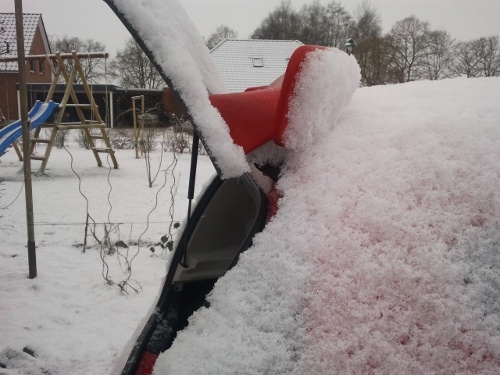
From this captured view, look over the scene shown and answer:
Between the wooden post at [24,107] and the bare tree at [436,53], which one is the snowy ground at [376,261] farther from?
the bare tree at [436,53]

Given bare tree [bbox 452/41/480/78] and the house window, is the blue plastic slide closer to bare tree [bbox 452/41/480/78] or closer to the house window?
bare tree [bbox 452/41/480/78]

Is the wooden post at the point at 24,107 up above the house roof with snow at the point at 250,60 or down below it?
below

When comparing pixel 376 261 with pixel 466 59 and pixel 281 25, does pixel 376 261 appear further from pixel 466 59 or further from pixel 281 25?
pixel 281 25

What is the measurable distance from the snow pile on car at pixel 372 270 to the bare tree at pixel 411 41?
22.9 meters

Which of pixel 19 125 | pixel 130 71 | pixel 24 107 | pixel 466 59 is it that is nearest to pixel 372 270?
pixel 24 107

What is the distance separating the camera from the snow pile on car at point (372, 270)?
841 millimetres

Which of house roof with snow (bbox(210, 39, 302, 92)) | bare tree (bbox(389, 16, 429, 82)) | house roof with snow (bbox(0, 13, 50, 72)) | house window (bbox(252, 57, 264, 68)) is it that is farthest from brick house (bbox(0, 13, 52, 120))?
bare tree (bbox(389, 16, 429, 82))

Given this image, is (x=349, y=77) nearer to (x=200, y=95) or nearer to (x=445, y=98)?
(x=445, y=98)

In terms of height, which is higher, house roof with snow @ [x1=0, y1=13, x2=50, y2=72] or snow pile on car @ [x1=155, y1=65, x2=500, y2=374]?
house roof with snow @ [x1=0, y1=13, x2=50, y2=72]

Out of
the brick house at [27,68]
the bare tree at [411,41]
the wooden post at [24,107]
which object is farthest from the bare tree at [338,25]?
the wooden post at [24,107]

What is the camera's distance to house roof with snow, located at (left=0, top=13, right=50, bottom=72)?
4.23 m

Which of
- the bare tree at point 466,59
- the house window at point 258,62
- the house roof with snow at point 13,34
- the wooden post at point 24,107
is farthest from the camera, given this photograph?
the house window at point 258,62

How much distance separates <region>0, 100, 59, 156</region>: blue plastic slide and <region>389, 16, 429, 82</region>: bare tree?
60.6ft

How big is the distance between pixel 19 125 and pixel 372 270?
28.3 ft
